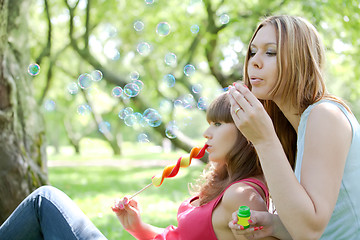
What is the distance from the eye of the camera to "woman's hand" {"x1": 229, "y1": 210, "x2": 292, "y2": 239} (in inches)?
65.1

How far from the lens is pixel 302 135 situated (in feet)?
5.27

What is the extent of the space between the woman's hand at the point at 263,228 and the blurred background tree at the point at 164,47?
1.81 meters

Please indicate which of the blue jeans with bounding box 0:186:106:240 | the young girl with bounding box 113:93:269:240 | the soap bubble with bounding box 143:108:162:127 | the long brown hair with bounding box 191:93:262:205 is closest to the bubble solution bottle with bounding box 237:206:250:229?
the young girl with bounding box 113:93:269:240

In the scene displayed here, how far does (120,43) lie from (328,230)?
13650 millimetres

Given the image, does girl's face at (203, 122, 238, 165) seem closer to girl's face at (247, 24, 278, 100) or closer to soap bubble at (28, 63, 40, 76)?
girl's face at (247, 24, 278, 100)

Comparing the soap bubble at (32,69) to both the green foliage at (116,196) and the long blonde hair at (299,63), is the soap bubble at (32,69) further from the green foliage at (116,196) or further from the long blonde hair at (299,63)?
the long blonde hair at (299,63)

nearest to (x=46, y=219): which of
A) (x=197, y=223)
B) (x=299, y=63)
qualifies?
(x=197, y=223)

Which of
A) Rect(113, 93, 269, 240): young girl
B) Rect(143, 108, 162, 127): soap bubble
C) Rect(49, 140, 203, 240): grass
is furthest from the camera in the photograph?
Rect(49, 140, 203, 240): grass

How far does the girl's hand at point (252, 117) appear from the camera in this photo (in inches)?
58.9

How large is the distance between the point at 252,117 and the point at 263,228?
49 centimetres

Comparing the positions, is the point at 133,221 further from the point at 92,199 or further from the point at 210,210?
the point at 92,199

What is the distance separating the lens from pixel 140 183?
29.3 ft

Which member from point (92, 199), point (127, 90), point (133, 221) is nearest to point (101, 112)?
point (92, 199)

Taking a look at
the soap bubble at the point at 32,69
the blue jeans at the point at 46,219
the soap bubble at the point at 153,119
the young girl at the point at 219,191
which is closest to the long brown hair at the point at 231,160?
the young girl at the point at 219,191
